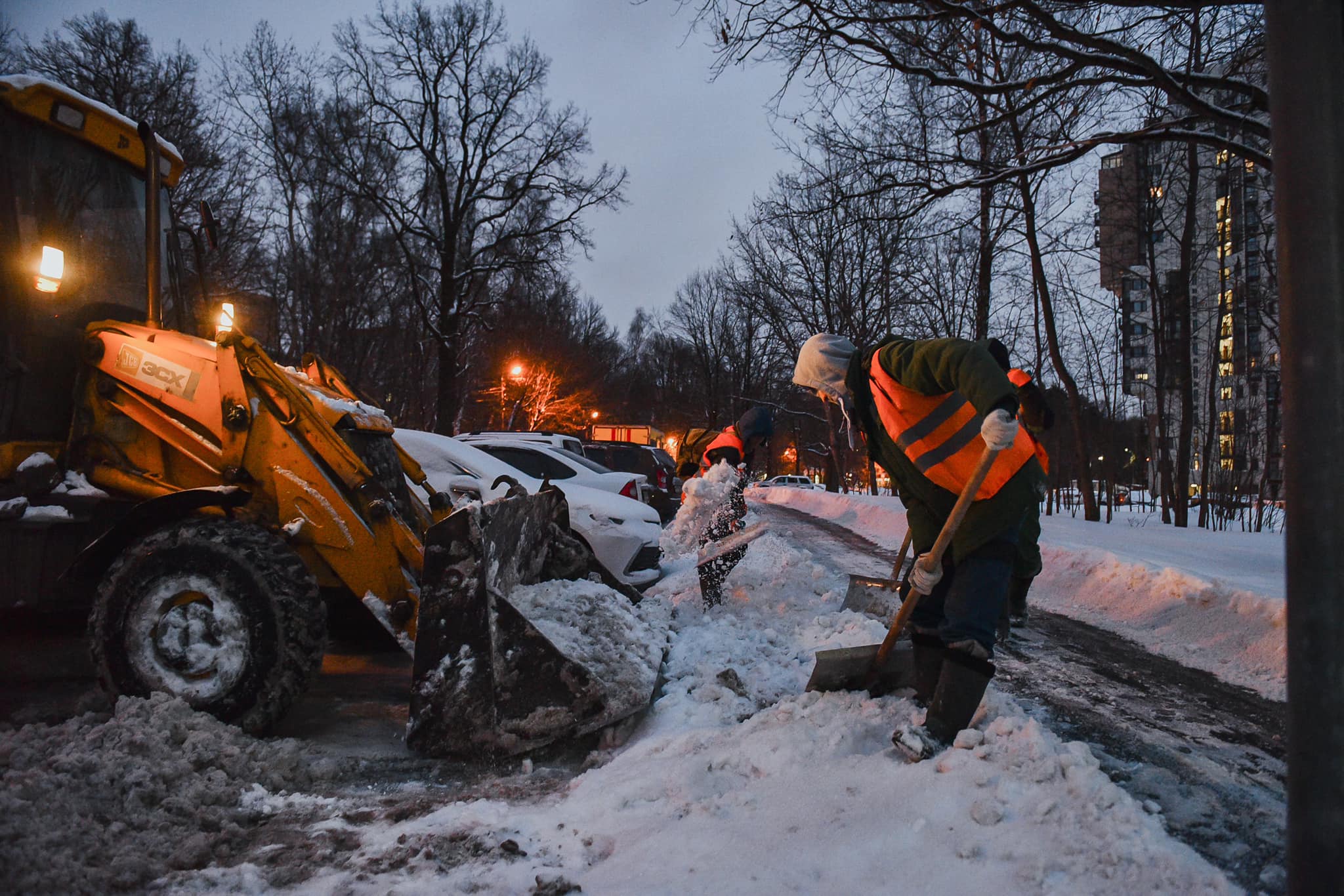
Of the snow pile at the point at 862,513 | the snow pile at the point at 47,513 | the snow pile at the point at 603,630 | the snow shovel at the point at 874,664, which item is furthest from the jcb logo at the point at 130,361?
the snow pile at the point at 862,513

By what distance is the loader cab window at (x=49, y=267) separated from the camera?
164 inches

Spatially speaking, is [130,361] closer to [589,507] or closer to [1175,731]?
[589,507]

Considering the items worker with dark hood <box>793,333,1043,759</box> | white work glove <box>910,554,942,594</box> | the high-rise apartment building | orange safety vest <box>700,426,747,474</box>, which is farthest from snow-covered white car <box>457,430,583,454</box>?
the high-rise apartment building

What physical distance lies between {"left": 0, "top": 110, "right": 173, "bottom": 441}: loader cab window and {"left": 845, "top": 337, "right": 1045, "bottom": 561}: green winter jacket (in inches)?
162

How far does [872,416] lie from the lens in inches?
141

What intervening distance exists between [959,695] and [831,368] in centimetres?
155

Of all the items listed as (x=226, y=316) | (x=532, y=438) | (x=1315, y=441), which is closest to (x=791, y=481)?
(x=532, y=438)

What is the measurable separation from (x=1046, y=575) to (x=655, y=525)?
4.34 metres

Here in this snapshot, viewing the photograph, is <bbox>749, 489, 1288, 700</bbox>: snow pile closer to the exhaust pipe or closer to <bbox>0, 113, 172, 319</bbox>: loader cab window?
the exhaust pipe

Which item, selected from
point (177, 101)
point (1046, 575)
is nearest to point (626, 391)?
point (177, 101)

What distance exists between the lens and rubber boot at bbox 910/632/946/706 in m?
3.31

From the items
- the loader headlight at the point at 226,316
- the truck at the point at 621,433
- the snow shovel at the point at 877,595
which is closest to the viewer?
the loader headlight at the point at 226,316

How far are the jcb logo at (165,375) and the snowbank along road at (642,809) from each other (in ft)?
4.93

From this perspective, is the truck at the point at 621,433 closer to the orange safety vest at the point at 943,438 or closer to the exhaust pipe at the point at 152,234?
the exhaust pipe at the point at 152,234
